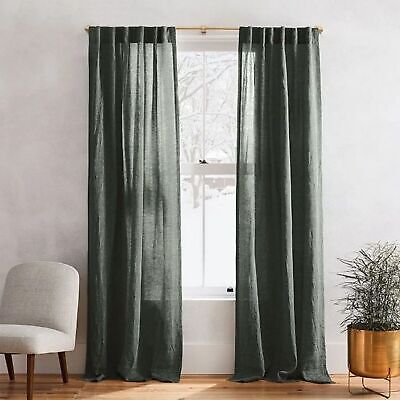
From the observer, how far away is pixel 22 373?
4.90 m

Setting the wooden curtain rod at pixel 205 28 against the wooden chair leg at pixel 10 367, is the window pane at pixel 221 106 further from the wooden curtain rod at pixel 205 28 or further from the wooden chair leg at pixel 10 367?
the wooden chair leg at pixel 10 367

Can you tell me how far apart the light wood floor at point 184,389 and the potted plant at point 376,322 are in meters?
0.20

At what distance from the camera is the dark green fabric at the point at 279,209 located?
473 cm

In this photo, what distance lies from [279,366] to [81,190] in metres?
1.67

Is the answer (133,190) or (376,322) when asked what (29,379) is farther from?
(376,322)

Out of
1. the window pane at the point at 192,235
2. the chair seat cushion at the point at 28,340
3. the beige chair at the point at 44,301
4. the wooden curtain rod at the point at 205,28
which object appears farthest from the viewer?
the window pane at the point at 192,235

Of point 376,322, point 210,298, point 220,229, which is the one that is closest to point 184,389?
point 210,298

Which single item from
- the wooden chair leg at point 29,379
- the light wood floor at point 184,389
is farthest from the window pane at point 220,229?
the wooden chair leg at point 29,379

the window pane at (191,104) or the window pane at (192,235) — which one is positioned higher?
the window pane at (191,104)

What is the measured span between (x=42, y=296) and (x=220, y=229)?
1218mm

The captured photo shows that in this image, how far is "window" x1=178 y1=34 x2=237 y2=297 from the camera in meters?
5.01

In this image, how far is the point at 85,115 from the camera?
4910 millimetres

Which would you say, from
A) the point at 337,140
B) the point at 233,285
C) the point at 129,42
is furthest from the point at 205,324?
the point at 129,42

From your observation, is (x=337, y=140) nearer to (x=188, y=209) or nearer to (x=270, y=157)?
(x=270, y=157)
